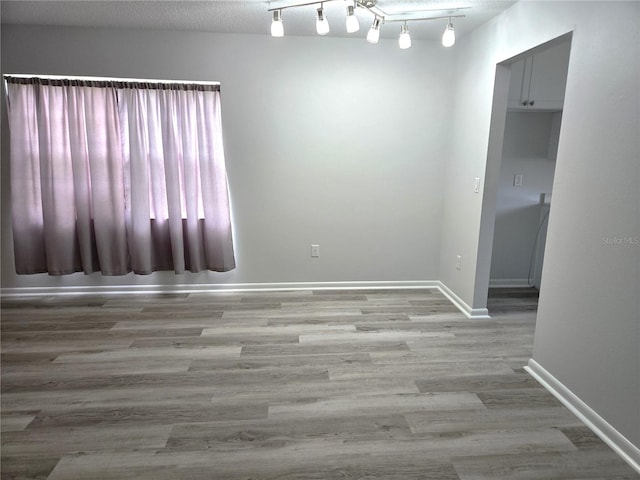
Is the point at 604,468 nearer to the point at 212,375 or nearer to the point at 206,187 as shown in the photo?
the point at 212,375

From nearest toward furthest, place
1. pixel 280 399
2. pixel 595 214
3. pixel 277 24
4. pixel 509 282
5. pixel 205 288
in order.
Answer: pixel 595 214 → pixel 280 399 → pixel 277 24 → pixel 205 288 → pixel 509 282

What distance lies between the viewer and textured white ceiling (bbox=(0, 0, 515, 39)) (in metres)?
2.68

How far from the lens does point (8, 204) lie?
340cm

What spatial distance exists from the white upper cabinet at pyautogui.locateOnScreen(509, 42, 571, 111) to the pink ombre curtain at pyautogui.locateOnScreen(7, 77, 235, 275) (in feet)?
9.01

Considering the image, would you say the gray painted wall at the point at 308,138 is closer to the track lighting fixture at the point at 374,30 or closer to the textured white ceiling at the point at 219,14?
the textured white ceiling at the point at 219,14

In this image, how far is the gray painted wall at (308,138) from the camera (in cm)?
329

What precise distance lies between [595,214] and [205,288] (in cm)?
322

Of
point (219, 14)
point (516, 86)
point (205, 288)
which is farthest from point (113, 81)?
point (516, 86)

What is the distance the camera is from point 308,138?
3570 mm

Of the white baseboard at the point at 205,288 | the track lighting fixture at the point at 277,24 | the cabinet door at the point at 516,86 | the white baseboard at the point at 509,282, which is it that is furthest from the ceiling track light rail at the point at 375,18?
the white baseboard at the point at 509,282

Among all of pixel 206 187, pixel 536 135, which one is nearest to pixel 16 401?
pixel 206 187

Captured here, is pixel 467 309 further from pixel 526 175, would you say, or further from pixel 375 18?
pixel 375 18

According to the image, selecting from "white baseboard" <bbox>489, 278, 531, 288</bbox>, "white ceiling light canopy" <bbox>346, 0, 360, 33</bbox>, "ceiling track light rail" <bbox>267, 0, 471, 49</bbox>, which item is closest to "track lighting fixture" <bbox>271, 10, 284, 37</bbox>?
"ceiling track light rail" <bbox>267, 0, 471, 49</bbox>

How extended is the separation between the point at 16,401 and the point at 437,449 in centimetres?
222
